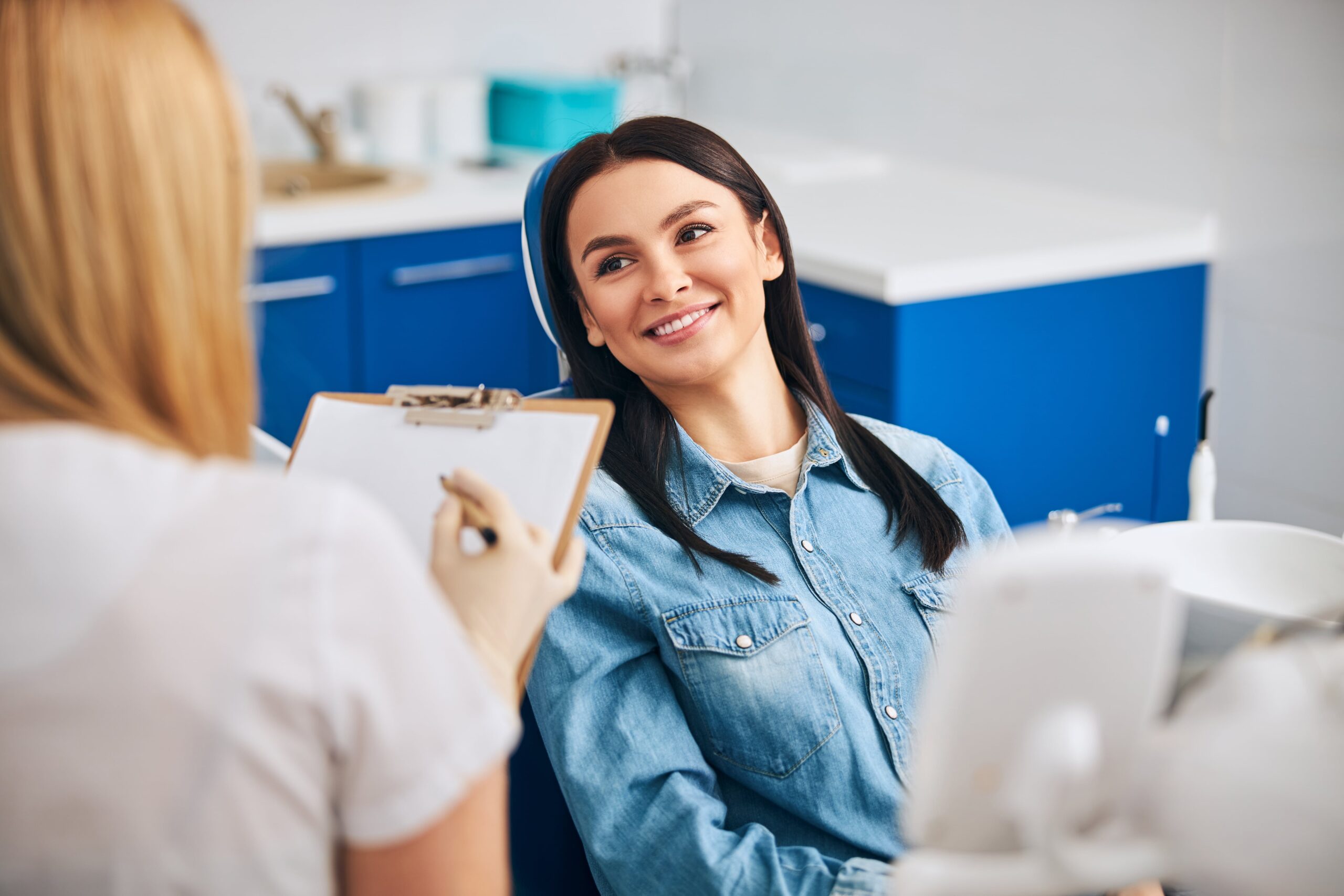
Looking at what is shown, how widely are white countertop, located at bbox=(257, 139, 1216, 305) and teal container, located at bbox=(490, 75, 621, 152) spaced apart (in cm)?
16

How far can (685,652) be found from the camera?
4.05 ft

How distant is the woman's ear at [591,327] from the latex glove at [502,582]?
0.54 meters

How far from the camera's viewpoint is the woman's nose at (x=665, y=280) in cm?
141

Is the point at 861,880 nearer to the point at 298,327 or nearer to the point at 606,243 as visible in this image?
the point at 606,243

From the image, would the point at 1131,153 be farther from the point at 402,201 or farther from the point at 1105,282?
the point at 402,201

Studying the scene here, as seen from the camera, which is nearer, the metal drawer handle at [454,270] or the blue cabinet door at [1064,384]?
the blue cabinet door at [1064,384]

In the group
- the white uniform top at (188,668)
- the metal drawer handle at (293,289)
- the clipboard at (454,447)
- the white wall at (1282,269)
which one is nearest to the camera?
the white uniform top at (188,668)

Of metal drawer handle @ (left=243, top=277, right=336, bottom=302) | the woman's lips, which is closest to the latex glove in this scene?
the woman's lips

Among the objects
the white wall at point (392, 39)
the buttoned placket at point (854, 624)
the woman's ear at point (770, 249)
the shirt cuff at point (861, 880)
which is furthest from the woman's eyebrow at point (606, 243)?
the white wall at point (392, 39)

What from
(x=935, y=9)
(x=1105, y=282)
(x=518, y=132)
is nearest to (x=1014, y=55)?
(x=935, y=9)

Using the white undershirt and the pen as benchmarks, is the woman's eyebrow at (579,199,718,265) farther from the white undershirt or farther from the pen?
the pen

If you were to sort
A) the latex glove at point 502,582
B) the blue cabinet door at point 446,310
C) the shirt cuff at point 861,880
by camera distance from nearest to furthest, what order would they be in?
the latex glove at point 502,582, the shirt cuff at point 861,880, the blue cabinet door at point 446,310

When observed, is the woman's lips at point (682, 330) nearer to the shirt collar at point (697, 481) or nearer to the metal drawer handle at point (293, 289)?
the shirt collar at point (697, 481)

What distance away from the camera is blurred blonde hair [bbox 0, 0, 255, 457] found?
2.31 ft
